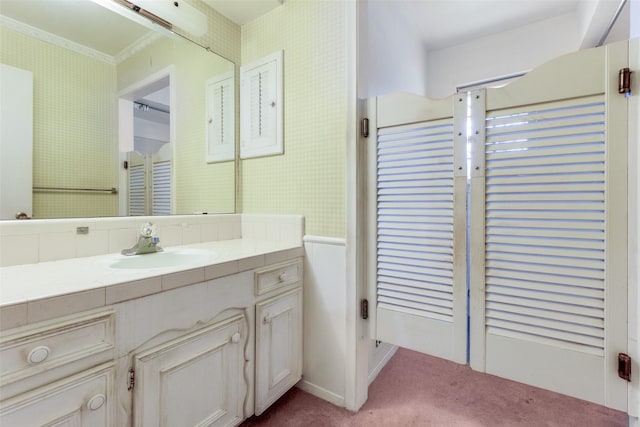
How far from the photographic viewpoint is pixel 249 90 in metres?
1.86

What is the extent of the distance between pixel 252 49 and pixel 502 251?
183 cm

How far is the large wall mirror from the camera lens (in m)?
1.17

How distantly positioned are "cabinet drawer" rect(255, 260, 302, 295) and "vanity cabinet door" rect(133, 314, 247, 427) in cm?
16

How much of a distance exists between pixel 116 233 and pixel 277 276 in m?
0.77

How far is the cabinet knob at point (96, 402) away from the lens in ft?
2.59

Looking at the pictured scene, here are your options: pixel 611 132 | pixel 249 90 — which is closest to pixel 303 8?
pixel 249 90

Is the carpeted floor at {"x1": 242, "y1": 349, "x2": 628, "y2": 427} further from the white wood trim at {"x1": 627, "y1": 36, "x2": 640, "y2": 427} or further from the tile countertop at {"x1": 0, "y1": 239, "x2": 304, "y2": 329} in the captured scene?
the tile countertop at {"x1": 0, "y1": 239, "x2": 304, "y2": 329}

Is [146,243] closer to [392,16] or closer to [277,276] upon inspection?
[277,276]

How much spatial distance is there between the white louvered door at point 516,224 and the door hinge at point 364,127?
2.3 inches

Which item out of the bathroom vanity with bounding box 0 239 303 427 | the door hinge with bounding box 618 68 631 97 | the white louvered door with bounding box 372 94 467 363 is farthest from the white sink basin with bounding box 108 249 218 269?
the door hinge with bounding box 618 68 631 97

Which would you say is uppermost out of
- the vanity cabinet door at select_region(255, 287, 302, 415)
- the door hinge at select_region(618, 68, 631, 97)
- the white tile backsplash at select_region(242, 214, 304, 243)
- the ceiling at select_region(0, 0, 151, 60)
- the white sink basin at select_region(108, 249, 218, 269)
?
the ceiling at select_region(0, 0, 151, 60)

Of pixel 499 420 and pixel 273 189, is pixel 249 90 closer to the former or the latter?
pixel 273 189

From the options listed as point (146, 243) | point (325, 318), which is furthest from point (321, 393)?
point (146, 243)

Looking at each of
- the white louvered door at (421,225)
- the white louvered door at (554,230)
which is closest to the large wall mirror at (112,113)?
the white louvered door at (421,225)
